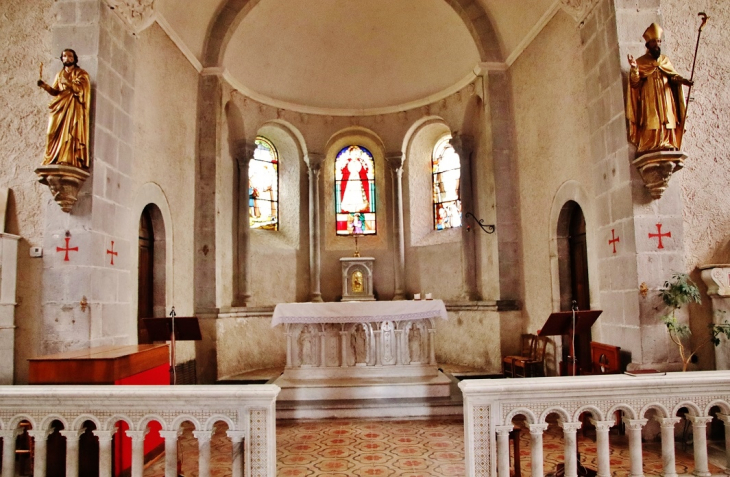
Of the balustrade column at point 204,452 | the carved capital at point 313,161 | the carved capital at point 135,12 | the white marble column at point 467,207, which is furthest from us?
the carved capital at point 313,161

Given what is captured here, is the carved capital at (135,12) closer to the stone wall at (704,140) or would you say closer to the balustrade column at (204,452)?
the balustrade column at (204,452)

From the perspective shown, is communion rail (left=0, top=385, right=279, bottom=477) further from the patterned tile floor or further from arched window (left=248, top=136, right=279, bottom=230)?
arched window (left=248, top=136, right=279, bottom=230)

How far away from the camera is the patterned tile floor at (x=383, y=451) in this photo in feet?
14.4

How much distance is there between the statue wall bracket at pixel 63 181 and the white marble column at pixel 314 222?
5.79 meters

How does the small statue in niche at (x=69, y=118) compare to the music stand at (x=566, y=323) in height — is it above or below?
above

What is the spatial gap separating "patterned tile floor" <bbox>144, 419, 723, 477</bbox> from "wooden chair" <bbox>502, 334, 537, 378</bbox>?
1788 millimetres

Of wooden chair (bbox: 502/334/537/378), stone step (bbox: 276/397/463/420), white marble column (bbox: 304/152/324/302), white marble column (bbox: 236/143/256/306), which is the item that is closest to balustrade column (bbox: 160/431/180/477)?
stone step (bbox: 276/397/463/420)

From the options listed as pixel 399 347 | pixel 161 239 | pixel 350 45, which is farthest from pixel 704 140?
pixel 350 45

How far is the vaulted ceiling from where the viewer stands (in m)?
8.50

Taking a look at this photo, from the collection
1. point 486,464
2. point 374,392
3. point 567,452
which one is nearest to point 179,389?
point 486,464

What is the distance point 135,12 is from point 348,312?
4.30 m

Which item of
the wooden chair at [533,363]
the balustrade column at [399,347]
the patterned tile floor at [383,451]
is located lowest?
the patterned tile floor at [383,451]

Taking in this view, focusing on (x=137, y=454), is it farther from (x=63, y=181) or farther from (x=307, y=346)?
(x=307, y=346)

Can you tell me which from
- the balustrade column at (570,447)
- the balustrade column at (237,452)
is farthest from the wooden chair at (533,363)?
the balustrade column at (237,452)
